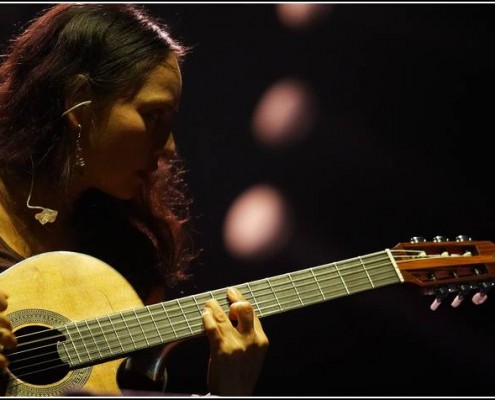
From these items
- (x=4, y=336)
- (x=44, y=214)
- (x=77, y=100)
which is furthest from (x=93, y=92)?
(x=4, y=336)

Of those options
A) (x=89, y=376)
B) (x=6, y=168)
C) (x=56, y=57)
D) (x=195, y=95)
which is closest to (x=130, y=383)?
(x=89, y=376)

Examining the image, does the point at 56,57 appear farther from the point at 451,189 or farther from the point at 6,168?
the point at 451,189

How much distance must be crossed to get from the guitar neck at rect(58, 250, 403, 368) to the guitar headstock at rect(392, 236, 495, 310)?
0.04 m

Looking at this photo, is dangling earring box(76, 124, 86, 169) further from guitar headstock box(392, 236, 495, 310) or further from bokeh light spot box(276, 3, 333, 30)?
bokeh light spot box(276, 3, 333, 30)

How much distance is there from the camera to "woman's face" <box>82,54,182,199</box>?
1713 mm

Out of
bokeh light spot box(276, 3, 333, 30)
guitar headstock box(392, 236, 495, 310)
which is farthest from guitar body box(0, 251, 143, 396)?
bokeh light spot box(276, 3, 333, 30)

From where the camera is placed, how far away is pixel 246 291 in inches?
61.4

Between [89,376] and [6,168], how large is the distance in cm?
54

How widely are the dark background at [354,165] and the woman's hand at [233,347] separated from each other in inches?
28.9

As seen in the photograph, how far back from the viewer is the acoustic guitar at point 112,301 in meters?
1.48

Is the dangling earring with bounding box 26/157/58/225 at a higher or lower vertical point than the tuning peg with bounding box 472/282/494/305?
higher

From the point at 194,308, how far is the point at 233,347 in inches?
4.9

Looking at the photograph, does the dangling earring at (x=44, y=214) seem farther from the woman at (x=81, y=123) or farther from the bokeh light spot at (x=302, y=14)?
the bokeh light spot at (x=302, y=14)

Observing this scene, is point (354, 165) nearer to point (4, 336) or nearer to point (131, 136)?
point (131, 136)
